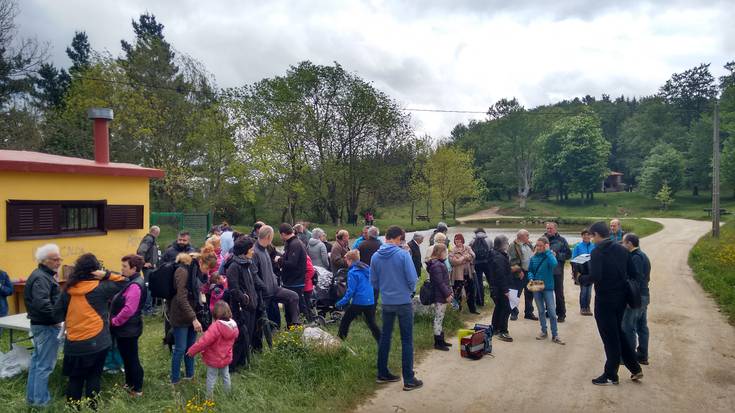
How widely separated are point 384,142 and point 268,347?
3488 cm

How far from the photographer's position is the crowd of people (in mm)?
4984

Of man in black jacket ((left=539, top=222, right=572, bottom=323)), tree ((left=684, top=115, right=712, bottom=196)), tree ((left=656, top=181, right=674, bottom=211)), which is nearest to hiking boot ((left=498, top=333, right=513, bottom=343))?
man in black jacket ((left=539, top=222, right=572, bottom=323))

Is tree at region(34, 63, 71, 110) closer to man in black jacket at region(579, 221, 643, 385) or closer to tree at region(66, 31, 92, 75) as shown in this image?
tree at region(66, 31, 92, 75)

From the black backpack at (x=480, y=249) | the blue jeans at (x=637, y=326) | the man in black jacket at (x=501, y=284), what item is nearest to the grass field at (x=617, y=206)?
the black backpack at (x=480, y=249)

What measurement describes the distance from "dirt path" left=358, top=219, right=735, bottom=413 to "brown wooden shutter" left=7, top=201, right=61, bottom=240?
8.13 metres

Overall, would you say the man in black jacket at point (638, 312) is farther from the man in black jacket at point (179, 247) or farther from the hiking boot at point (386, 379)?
the man in black jacket at point (179, 247)

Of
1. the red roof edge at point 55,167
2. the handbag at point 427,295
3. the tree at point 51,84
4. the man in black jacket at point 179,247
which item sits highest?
the tree at point 51,84

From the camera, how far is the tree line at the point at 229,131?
29.1 metres

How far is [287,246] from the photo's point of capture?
8.00 m

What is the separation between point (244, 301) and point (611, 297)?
14.3ft

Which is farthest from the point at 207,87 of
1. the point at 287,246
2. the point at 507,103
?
the point at 507,103

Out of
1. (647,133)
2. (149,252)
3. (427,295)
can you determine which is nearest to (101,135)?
(149,252)

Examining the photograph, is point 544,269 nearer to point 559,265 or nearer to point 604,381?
point 559,265

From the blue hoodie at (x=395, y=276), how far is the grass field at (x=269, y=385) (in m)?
1.05
